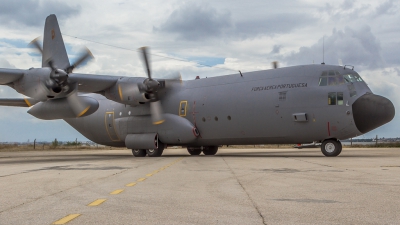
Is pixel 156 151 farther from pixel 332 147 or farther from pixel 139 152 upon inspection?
pixel 332 147

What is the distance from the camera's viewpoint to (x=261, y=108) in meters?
25.2

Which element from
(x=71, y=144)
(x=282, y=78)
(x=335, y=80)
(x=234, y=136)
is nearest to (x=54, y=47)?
(x=234, y=136)

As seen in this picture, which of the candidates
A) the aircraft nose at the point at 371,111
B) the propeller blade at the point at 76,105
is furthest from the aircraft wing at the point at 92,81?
the aircraft nose at the point at 371,111

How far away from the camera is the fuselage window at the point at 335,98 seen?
23.2 m

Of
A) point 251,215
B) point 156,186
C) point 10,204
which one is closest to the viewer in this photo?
point 251,215

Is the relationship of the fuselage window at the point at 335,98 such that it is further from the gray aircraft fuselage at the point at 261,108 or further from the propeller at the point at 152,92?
the propeller at the point at 152,92

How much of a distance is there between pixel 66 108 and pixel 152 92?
5.22m

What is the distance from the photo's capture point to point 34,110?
1106 inches

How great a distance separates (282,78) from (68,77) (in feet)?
40.2

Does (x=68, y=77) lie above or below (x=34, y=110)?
above

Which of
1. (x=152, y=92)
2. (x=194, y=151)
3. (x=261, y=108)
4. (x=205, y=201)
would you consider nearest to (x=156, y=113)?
(x=152, y=92)

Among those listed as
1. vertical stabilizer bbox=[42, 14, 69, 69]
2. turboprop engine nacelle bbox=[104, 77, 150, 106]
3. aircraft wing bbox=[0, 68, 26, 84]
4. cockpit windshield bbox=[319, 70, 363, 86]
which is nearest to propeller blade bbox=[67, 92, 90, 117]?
turboprop engine nacelle bbox=[104, 77, 150, 106]

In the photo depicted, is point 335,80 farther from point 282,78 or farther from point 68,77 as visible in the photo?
point 68,77

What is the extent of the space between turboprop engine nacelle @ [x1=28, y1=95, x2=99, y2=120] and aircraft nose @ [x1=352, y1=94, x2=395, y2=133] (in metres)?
14.9
